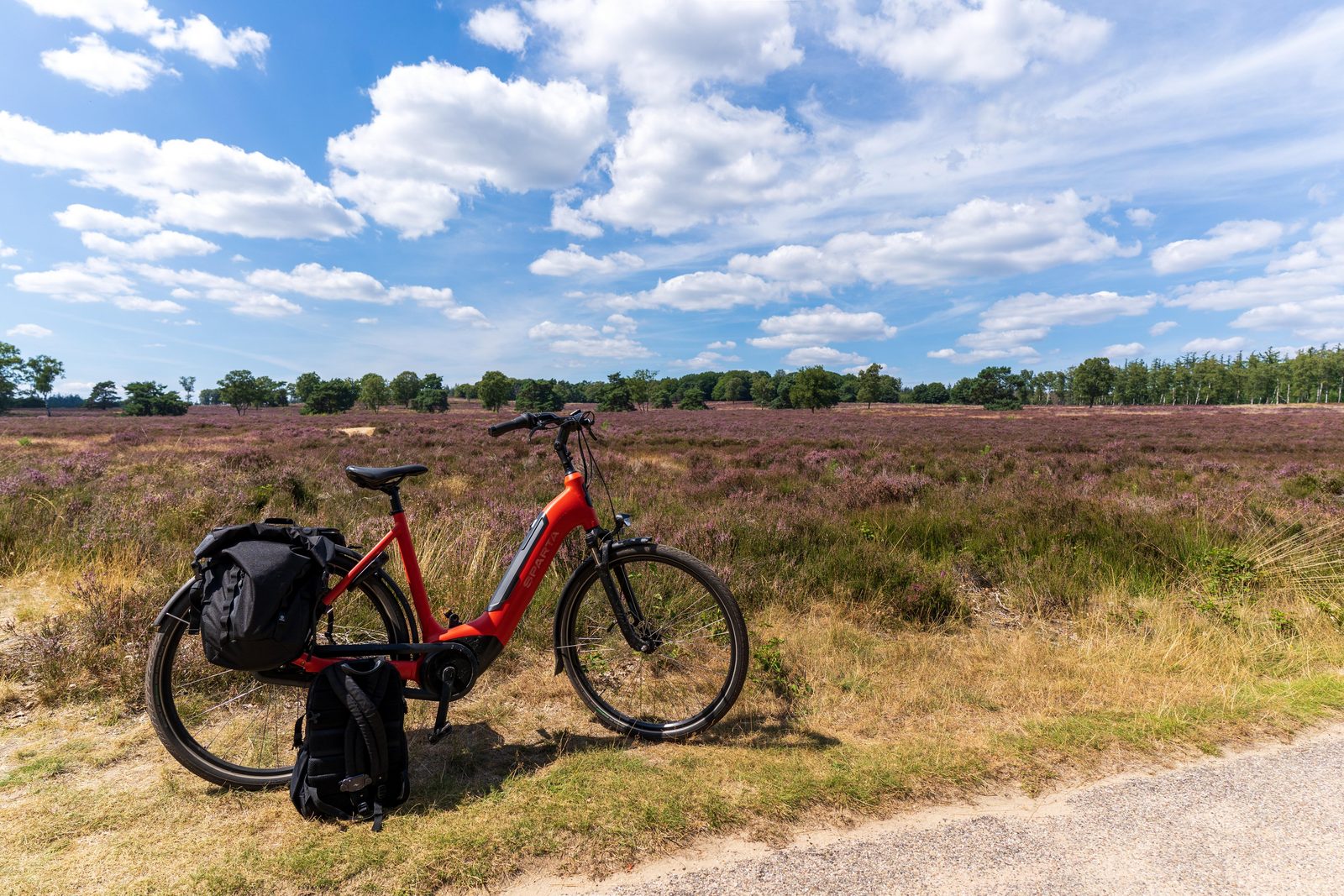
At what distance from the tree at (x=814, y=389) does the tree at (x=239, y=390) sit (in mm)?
77524

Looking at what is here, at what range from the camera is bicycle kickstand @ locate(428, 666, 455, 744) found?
2877mm

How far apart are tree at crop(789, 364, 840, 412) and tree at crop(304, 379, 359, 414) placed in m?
61.7

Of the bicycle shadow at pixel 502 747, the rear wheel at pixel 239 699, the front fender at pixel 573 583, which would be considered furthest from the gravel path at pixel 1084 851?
the rear wheel at pixel 239 699

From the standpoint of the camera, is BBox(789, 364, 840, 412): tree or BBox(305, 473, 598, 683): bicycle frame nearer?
BBox(305, 473, 598, 683): bicycle frame

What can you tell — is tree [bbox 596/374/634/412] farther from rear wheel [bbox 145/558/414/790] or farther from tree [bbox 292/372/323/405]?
rear wheel [bbox 145/558/414/790]

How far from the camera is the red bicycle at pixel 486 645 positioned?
2.81 m

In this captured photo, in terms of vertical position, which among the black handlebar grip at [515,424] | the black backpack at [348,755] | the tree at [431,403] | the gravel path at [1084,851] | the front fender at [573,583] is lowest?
the gravel path at [1084,851]

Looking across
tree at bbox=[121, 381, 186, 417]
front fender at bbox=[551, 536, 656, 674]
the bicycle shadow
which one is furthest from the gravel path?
tree at bbox=[121, 381, 186, 417]

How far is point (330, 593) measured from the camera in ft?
9.72

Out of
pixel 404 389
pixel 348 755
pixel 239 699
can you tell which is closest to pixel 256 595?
pixel 348 755

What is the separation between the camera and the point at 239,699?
10.9 ft

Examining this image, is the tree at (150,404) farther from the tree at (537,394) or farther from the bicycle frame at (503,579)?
the bicycle frame at (503,579)

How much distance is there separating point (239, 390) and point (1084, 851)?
10314 cm

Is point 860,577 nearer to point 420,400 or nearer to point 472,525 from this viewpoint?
point 472,525
